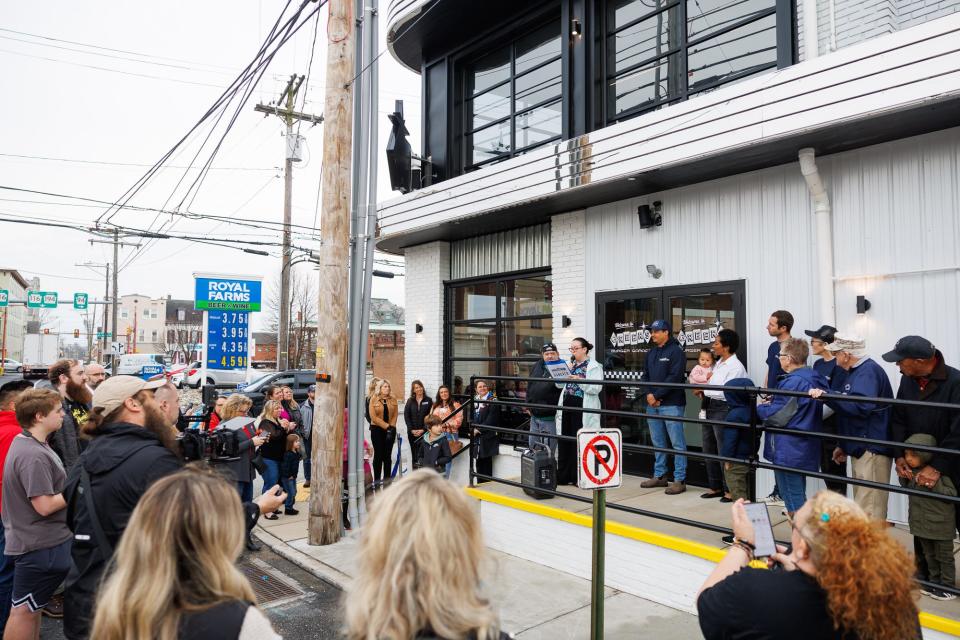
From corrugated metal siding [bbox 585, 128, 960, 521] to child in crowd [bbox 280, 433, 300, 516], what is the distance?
4991 mm

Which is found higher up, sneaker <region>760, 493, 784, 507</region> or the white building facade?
the white building facade

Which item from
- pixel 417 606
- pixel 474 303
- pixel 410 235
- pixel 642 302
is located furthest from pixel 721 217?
pixel 417 606

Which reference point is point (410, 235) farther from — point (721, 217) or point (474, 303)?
point (721, 217)

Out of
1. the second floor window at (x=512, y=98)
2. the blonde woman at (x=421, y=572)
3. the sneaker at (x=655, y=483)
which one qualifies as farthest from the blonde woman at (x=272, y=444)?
the blonde woman at (x=421, y=572)

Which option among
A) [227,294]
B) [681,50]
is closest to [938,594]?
[681,50]

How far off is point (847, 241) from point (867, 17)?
2.19m

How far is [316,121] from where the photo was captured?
966 inches

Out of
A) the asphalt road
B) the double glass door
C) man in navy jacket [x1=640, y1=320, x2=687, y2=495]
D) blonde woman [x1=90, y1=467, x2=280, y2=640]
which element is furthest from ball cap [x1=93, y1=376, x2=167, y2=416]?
the double glass door

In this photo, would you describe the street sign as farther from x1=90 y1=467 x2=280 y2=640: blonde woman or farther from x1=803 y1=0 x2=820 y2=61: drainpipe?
x1=803 y1=0 x2=820 y2=61: drainpipe

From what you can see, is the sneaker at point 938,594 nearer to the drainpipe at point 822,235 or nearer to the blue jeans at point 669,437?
the blue jeans at point 669,437

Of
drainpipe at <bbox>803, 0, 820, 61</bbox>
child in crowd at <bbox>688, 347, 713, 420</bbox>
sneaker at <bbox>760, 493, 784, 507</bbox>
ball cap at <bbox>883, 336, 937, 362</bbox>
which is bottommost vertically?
sneaker at <bbox>760, 493, 784, 507</bbox>

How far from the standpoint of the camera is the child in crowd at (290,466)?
8.19 metres

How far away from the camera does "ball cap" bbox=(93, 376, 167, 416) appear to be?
2973 mm

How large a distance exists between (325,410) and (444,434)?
216cm
